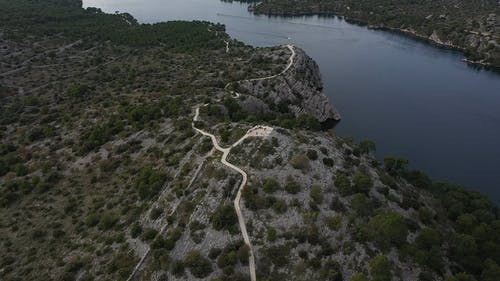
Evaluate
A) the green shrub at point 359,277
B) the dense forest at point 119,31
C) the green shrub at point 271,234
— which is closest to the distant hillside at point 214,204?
the green shrub at point 359,277

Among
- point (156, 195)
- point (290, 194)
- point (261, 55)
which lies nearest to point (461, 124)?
point (261, 55)

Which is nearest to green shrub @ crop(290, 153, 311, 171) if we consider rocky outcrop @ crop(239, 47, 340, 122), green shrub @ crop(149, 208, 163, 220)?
green shrub @ crop(149, 208, 163, 220)

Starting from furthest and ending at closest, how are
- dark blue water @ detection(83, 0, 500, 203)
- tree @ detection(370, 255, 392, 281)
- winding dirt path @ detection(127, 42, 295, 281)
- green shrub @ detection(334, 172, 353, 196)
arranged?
1. dark blue water @ detection(83, 0, 500, 203)
2. green shrub @ detection(334, 172, 353, 196)
3. winding dirt path @ detection(127, 42, 295, 281)
4. tree @ detection(370, 255, 392, 281)

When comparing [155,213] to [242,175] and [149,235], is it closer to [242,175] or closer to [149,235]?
[149,235]

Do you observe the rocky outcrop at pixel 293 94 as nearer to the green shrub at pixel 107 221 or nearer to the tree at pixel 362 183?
the tree at pixel 362 183

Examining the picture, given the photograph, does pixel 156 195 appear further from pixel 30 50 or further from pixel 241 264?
pixel 30 50

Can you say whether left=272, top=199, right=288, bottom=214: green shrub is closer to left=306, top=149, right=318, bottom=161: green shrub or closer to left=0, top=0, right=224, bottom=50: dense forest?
left=306, top=149, right=318, bottom=161: green shrub
